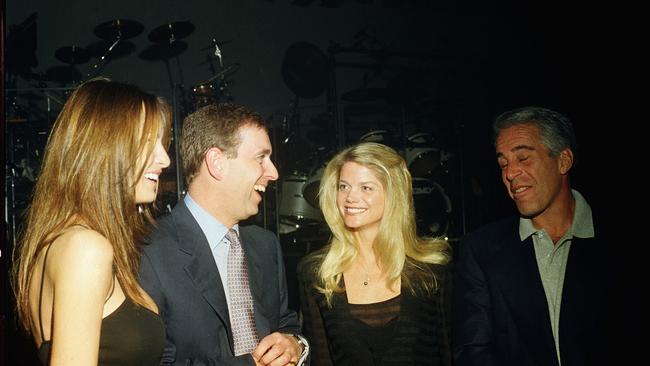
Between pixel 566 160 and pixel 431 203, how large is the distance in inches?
188

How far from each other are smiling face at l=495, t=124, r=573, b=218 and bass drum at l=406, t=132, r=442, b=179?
4635 millimetres

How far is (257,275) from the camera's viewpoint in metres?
2.46

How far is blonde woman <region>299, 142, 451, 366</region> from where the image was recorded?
2.47 meters

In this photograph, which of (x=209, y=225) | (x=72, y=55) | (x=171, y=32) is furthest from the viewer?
(x=72, y=55)

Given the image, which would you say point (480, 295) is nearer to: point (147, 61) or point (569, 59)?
point (569, 59)

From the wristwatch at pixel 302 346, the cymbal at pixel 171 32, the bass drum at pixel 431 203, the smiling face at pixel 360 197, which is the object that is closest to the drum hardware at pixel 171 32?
the cymbal at pixel 171 32

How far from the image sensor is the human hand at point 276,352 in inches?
81.7

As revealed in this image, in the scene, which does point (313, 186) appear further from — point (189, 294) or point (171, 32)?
point (189, 294)

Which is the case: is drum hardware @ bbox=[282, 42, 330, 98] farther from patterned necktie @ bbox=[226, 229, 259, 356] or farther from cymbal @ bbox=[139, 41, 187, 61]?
patterned necktie @ bbox=[226, 229, 259, 356]

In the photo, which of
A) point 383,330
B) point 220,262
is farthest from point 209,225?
point 383,330

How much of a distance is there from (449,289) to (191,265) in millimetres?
1433

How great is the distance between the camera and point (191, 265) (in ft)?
7.00

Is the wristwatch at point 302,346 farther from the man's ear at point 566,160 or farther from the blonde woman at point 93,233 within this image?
the man's ear at point 566,160

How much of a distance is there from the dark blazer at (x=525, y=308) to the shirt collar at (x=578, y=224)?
29mm
